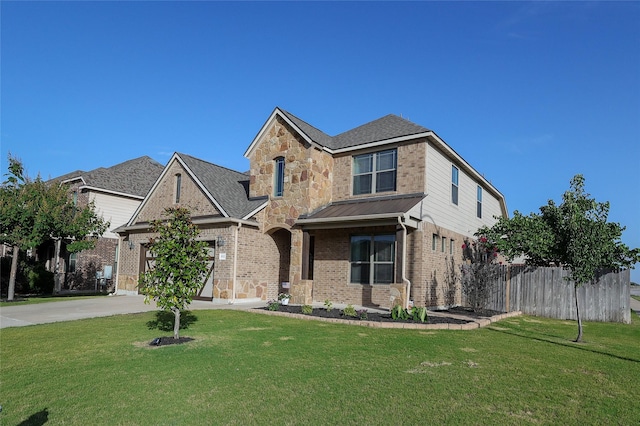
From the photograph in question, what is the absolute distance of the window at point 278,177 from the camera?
1860 cm

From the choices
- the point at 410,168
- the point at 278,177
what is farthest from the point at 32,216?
the point at 410,168

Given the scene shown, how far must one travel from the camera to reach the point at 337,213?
1612 cm

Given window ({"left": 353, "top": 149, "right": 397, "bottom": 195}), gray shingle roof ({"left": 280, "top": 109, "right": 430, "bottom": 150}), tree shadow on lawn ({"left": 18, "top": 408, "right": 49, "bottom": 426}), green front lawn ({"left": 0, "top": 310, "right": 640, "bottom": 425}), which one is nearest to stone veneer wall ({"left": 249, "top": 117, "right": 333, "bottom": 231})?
gray shingle roof ({"left": 280, "top": 109, "right": 430, "bottom": 150})

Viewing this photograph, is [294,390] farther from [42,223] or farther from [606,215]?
[42,223]

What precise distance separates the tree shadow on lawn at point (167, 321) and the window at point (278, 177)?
6916 millimetres

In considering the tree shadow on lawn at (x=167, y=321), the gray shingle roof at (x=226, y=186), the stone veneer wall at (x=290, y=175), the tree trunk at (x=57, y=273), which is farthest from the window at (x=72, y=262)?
the tree shadow on lawn at (x=167, y=321)

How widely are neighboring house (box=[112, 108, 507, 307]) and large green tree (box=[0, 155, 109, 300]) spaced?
3286 millimetres

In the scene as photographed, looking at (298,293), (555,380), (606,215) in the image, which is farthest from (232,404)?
(298,293)

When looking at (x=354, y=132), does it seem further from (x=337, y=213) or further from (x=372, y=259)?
(x=372, y=259)

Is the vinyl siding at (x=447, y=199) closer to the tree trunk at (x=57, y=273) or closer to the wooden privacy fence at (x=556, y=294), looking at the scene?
the wooden privacy fence at (x=556, y=294)

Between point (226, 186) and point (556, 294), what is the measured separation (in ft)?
47.7

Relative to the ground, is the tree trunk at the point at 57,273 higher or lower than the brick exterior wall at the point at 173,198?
lower

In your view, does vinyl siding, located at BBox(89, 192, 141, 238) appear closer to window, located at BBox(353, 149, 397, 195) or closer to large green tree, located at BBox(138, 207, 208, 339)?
window, located at BBox(353, 149, 397, 195)

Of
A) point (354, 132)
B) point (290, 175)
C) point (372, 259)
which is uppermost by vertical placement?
point (354, 132)
